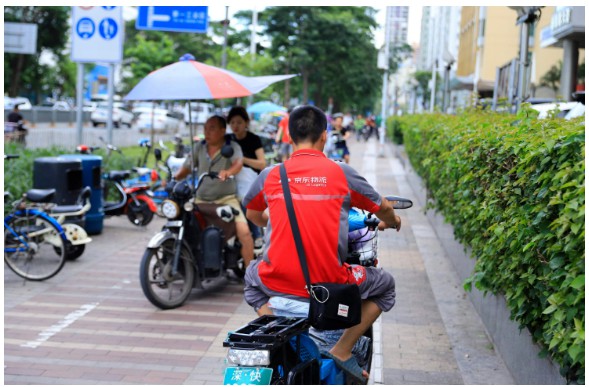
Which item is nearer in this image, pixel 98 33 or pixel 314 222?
pixel 314 222

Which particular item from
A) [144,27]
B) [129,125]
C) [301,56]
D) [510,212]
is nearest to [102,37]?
[144,27]

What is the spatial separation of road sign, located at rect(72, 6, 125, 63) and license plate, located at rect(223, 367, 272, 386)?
1105 cm

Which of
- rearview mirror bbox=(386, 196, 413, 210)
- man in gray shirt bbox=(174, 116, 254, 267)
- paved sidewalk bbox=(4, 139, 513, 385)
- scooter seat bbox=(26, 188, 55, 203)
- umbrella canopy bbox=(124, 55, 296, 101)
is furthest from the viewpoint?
scooter seat bbox=(26, 188, 55, 203)

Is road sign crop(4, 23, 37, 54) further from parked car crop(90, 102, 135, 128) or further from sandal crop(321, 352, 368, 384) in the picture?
parked car crop(90, 102, 135, 128)

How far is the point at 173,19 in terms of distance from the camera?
1864 centimetres

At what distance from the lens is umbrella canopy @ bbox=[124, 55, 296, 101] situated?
7.74 m

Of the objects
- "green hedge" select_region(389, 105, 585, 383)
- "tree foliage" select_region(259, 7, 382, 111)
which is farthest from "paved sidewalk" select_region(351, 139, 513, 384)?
"tree foliage" select_region(259, 7, 382, 111)

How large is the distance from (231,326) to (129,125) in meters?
42.6

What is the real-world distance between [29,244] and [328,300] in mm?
5415

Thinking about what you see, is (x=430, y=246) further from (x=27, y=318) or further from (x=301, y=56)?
(x=301, y=56)

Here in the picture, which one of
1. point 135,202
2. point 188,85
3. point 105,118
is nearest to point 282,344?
point 188,85

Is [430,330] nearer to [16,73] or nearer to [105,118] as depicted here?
[105,118]

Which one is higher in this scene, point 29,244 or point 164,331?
point 29,244

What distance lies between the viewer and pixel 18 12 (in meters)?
50.0
